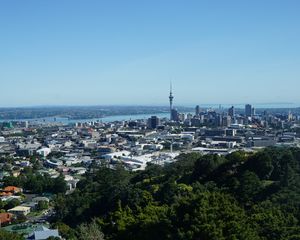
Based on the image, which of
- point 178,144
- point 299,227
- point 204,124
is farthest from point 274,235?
point 204,124

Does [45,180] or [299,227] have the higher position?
[299,227]

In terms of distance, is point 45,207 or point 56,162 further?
point 56,162

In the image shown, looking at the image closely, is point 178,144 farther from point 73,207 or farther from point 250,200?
point 250,200

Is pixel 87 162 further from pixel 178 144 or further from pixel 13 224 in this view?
pixel 13 224

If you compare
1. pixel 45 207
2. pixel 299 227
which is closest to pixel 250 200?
pixel 299 227

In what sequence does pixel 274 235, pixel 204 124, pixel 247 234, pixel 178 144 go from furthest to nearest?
pixel 204 124
pixel 178 144
pixel 274 235
pixel 247 234

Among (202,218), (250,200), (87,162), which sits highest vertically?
(202,218)

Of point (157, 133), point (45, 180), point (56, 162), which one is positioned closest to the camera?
point (45, 180)
